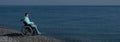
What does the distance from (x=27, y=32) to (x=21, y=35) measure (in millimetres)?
558

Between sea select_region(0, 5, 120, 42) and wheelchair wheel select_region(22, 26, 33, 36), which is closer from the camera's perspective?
wheelchair wheel select_region(22, 26, 33, 36)

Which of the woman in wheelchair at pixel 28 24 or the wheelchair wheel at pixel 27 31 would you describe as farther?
the wheelchair wheel at pixel 27 31

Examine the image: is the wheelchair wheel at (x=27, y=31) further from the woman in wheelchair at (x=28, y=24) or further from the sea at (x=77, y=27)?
the sea at (x=77, y=27)

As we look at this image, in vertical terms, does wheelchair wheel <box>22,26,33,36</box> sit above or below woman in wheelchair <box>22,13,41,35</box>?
below

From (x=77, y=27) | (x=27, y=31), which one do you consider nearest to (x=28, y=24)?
(x=27, y=31)

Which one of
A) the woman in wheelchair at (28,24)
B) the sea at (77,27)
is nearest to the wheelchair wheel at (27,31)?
the woman in wheelchair at (28,24)

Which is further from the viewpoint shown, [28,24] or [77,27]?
[77,27]

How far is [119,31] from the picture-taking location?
1576 inches

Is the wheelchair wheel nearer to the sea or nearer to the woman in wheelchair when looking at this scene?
the woman in wheelchair

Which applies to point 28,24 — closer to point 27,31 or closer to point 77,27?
point 27,31

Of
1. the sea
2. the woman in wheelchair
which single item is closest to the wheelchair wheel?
the woman in wheelchair

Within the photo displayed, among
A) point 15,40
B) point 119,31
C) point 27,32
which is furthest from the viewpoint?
point 119,31

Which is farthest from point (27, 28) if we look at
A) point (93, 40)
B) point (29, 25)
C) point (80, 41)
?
point (93, 40)

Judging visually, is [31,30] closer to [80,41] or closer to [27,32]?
[27,32]
